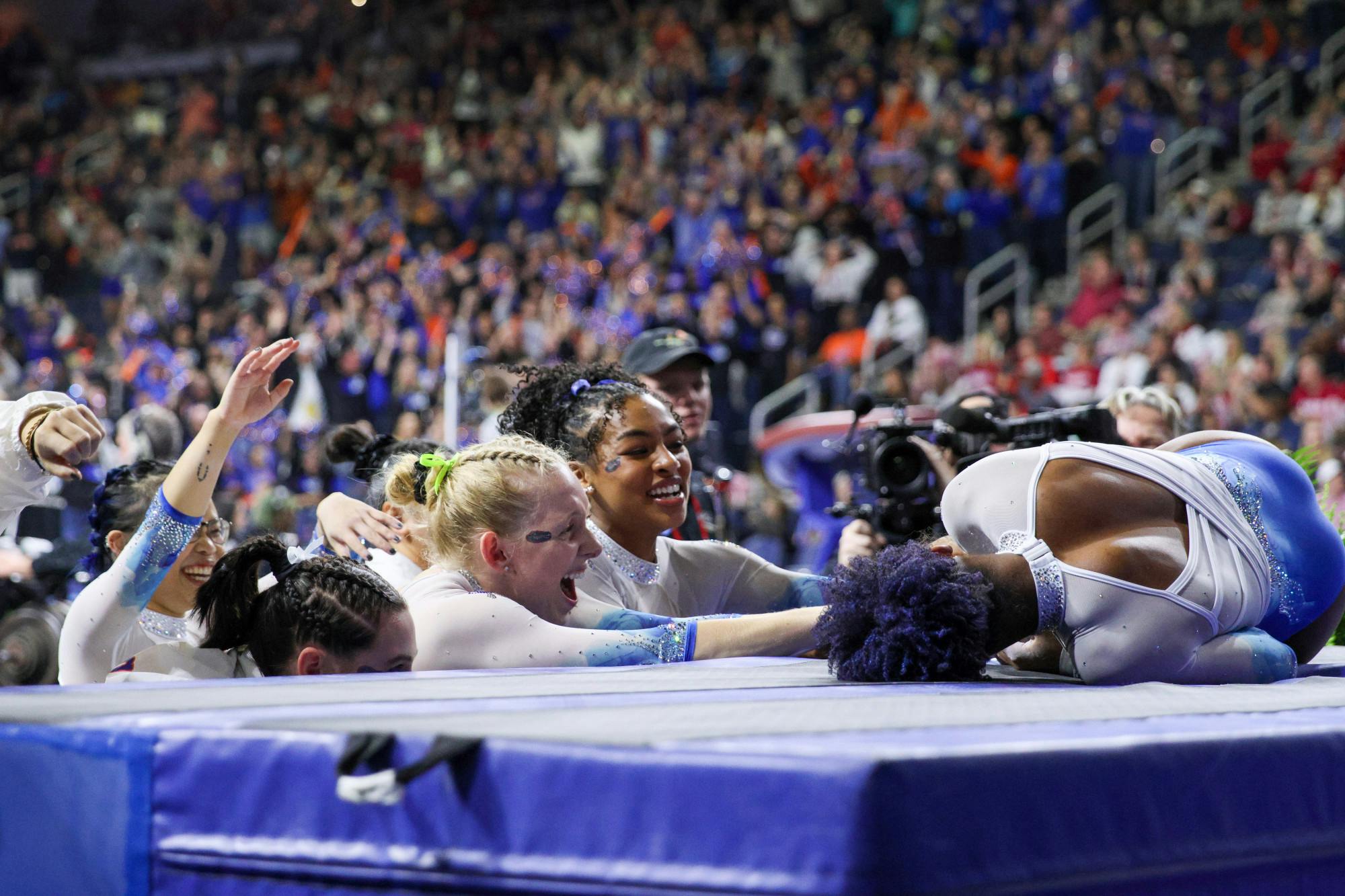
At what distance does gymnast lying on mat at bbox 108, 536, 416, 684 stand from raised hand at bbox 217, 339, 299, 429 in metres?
0.21

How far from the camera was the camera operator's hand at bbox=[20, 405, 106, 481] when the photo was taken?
7.15 ft

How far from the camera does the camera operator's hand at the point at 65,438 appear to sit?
7.15 ft

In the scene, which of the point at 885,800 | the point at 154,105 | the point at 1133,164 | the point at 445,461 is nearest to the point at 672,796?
the point at 885,800

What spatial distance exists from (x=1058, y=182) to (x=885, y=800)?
28.8 ft

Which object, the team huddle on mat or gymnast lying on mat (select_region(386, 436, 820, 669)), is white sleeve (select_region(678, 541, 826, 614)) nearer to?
the team huddle on mat

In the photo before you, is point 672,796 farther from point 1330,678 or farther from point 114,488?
point 114,488

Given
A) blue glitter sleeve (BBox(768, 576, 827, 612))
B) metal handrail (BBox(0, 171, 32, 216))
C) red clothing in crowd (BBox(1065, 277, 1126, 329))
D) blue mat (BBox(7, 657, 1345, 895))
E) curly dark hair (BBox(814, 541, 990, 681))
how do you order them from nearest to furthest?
A: blue mat (BBox(7, 657, 1345, 895)) → curly dark hair (BBox(814, 541, 990, 681)) → blue glitter sleeve (BBox(768, 576, 827, 612)) → red clothing in crowd (BBox(1065, 277, 1126, 329)) → metal handrail (BBox(0, 171, 32, 216))

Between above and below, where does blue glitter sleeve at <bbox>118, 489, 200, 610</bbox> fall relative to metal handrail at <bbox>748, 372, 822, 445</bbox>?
below

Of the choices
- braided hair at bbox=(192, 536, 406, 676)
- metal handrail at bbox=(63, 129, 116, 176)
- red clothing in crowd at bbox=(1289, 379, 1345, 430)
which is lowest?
braided hair at bbox=(192, 536, 406, 676)

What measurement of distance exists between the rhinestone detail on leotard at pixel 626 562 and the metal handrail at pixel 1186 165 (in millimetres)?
7522

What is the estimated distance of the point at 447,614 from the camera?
224 cm

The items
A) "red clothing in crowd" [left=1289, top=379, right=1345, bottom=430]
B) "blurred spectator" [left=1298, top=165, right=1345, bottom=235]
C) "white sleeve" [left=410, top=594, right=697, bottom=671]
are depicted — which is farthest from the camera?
"blurred spectator" [left=1298, top=165, right=1345, bottom=235]

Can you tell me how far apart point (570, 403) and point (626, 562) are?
1.14ft

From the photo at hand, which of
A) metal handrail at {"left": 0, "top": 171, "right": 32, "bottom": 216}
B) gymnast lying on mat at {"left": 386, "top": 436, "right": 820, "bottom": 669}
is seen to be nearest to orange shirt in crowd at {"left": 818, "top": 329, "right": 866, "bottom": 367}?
gymnast lying on mat at {"left": 386, "top": 436, "right": 820, "bottom": 669}
